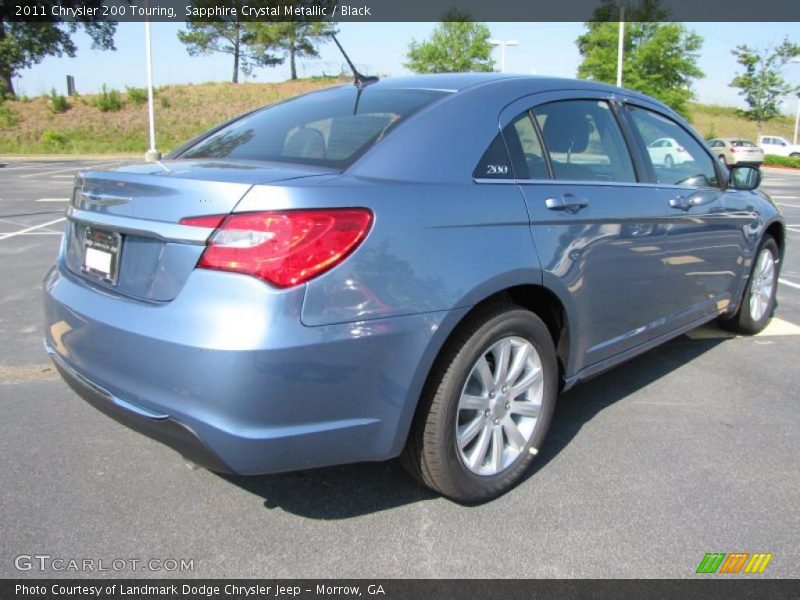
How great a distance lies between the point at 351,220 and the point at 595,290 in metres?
1.38

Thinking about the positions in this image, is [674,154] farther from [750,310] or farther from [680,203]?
[750,310]

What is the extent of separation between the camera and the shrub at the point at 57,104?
146 feet

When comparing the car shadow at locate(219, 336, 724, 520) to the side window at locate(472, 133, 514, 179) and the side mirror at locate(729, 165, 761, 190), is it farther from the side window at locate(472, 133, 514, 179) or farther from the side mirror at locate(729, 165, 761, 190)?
the side mirror at locate(729, 165, 761, 190)

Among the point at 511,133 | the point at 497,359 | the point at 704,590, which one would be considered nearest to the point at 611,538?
the point at 704,590

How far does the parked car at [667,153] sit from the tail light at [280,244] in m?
2.24

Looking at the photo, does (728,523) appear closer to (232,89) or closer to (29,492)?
(29,492)

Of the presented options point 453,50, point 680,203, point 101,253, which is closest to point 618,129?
point 680,203

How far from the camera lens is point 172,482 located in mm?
2787

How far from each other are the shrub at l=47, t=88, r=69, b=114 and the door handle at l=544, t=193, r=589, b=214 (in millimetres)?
49276

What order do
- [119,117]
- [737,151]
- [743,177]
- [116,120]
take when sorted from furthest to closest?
[119,117] < [116,120] < [737,151] < [743,177]

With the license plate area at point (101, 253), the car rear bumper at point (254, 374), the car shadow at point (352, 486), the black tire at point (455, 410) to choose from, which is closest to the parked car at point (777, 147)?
the car shadow at point (352, 486)

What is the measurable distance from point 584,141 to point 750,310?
2473 mm

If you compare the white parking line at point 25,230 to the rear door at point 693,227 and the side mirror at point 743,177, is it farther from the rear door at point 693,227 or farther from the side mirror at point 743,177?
the side mirror at point 743,177

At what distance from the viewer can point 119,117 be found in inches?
1758
